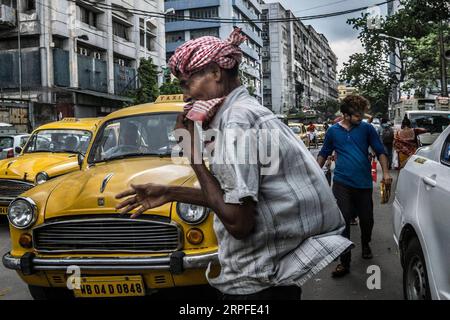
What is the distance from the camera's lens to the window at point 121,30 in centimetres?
3488

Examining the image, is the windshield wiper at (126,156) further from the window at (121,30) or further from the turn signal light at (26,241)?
the window at (121,30)

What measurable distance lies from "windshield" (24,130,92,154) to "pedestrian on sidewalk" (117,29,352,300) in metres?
7.58

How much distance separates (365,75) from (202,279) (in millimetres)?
36841

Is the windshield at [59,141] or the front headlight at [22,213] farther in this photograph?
the windshield at [59,141]

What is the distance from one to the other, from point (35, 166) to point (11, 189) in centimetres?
51

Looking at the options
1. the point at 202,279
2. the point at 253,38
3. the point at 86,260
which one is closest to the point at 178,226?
the point at 202,279

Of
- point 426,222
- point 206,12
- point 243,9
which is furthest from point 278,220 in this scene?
point 243,9

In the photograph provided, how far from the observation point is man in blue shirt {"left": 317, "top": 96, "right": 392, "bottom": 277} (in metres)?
5.09

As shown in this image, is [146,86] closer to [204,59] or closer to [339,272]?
[339,272]

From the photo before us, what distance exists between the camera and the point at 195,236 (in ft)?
11.7

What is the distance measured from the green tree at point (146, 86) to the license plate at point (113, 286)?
27273mm

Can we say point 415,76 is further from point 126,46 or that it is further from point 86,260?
point 86,260

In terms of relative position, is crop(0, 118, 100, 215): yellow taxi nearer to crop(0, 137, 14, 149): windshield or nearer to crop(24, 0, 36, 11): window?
crop(0, 137, 14, 149): windshield

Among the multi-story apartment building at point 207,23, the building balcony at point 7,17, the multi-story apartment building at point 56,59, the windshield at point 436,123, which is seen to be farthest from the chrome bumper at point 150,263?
the multi-story apartment building at point 207,23
